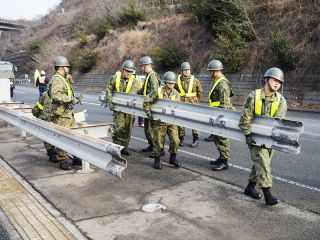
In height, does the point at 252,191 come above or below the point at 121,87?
below

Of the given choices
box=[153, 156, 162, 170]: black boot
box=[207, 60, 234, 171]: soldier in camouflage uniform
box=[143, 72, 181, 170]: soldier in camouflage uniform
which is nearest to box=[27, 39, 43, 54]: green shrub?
box=[207, 60, 234, 171]: soldier in camouflage uniform

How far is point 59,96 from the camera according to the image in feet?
25.5

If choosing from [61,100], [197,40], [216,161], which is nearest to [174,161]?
[216,161]

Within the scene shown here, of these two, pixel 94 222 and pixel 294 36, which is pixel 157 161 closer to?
pixel 94 222

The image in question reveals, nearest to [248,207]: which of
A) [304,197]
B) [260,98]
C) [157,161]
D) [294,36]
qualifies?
[304,197]

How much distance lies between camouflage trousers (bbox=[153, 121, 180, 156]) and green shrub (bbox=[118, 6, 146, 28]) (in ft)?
108

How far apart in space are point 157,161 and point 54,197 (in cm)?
217

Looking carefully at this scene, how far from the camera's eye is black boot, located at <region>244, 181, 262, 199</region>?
232 inches

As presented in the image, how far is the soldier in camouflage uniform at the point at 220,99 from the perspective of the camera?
756 cm

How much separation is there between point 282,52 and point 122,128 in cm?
1306

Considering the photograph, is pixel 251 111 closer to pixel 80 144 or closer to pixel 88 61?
pixel 80 144

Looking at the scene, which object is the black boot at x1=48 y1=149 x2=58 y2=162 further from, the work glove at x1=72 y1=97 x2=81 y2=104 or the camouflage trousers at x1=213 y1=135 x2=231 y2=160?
the camouflage trousers at x1=213 y1=135 x2=231 y2=160

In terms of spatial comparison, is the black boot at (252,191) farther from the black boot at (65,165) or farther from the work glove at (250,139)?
the black boot at (65,165)

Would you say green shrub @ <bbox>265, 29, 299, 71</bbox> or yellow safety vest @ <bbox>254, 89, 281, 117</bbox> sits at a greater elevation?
green shrub @ <bbox>265, 29, 299, 71</bbox>
